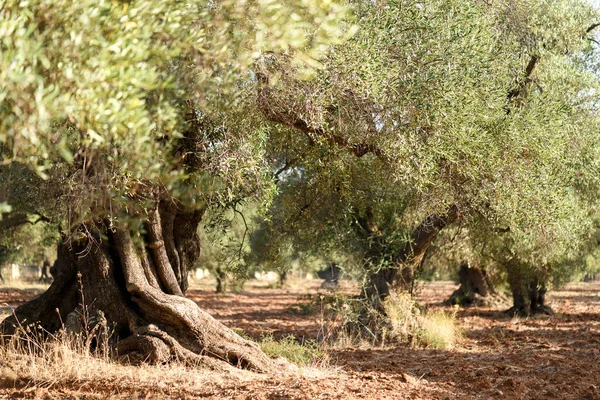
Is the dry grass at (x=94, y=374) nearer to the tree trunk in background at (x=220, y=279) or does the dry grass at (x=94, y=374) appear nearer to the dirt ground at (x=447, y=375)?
the dirt ground at (x=447, y=375)

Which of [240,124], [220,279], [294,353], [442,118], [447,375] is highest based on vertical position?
[442,118]

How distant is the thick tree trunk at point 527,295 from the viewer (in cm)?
2217

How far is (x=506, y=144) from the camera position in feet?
34.9

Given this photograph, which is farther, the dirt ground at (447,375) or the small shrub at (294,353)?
the small shrub at (294,353)

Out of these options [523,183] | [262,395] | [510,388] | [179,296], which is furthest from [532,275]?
[262,395]

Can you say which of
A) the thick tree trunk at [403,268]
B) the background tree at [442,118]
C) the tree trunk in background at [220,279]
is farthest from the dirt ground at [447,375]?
the tree trunk in background at [220,279]

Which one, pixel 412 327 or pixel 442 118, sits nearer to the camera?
pixel 442 118

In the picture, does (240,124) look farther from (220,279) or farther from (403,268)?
(220,279)

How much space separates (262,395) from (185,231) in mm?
4022

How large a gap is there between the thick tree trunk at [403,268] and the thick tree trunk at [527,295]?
7784mm

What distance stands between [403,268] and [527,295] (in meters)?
9.58

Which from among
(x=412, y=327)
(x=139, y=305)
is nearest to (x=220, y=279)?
(x=412, y=327)

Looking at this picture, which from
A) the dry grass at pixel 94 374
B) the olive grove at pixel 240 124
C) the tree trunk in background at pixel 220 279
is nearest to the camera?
the olive grove at pixel 240 124

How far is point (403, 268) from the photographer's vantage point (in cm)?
1529
